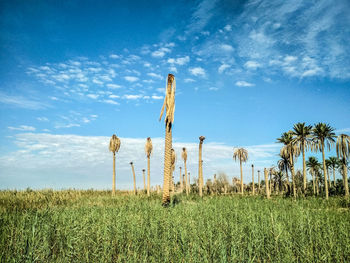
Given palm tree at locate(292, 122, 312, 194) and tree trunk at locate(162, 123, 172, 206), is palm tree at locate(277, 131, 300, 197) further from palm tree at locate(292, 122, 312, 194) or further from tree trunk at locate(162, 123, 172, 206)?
tree trunk at locate(162, 123, 172, 206)

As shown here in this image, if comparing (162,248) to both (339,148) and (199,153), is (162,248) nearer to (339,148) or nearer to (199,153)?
(199,153)

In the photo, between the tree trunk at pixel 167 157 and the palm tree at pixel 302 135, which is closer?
the tree trunk at pixel 167 157

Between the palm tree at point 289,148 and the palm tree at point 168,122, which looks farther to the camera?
the palm tree at point 289,148

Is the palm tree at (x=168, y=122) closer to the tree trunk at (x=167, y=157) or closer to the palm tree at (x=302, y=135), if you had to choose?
the tree trunk at (x=167, y=157)

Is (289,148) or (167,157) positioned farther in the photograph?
(289,148)

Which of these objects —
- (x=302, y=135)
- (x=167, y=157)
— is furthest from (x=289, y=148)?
(x=167, y=157)

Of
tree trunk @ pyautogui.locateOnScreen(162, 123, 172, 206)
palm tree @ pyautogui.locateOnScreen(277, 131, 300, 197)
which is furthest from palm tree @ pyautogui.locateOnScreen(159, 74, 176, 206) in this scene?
palm tree @ pyautogui.locateOnScreen(277, 131, 300, 197)

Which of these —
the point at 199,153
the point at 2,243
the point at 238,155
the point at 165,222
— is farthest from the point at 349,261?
the point at 238,155

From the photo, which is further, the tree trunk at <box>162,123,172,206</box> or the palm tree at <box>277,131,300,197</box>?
the palm tree at <box>277,131,300,197</box>

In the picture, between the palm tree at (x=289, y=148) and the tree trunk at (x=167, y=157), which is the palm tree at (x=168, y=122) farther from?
the palm tree at (x=289, y=148)

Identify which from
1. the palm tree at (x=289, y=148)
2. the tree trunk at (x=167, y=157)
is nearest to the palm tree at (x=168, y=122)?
the tree trunk at (x=167, y=157)

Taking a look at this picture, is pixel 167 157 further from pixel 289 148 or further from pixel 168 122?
pixel 289 148

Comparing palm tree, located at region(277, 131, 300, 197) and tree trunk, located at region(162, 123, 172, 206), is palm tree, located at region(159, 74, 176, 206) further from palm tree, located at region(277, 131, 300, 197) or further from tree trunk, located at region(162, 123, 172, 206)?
palm tree, located at region(277, 131, 300, 197)

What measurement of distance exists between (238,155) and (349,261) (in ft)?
102
